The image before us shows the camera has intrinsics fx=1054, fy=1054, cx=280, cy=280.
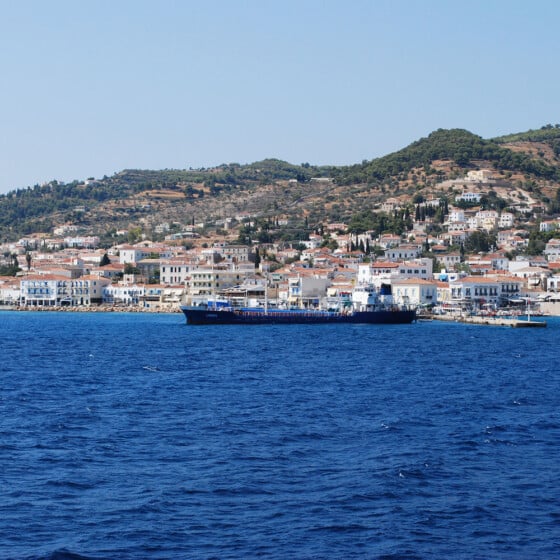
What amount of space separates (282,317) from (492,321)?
632 inches

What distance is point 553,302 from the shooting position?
324ft

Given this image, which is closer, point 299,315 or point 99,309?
point 299,315

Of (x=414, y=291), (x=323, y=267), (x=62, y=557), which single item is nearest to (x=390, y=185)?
(x=323, y=267)

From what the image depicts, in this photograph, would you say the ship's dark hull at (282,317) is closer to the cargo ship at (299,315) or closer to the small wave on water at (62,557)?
the cargo ship at (299,315)

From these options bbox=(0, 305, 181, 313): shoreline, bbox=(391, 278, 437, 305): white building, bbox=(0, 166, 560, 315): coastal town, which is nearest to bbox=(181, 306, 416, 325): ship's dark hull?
bbox=(0, 166, 560, 315): coastal town

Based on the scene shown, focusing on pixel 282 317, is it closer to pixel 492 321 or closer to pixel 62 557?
pixel 492 321

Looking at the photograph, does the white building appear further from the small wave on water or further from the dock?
the small wave on water

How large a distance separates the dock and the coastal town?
3425mm

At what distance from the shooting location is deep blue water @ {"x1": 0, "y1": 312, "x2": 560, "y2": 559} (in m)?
15.1

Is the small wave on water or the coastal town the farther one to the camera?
the coastal town

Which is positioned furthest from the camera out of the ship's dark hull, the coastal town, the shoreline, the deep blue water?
the shoreline

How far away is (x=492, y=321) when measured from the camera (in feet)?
264

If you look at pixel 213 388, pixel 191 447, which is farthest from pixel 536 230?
pixel 191 447

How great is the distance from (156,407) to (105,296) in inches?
3493
